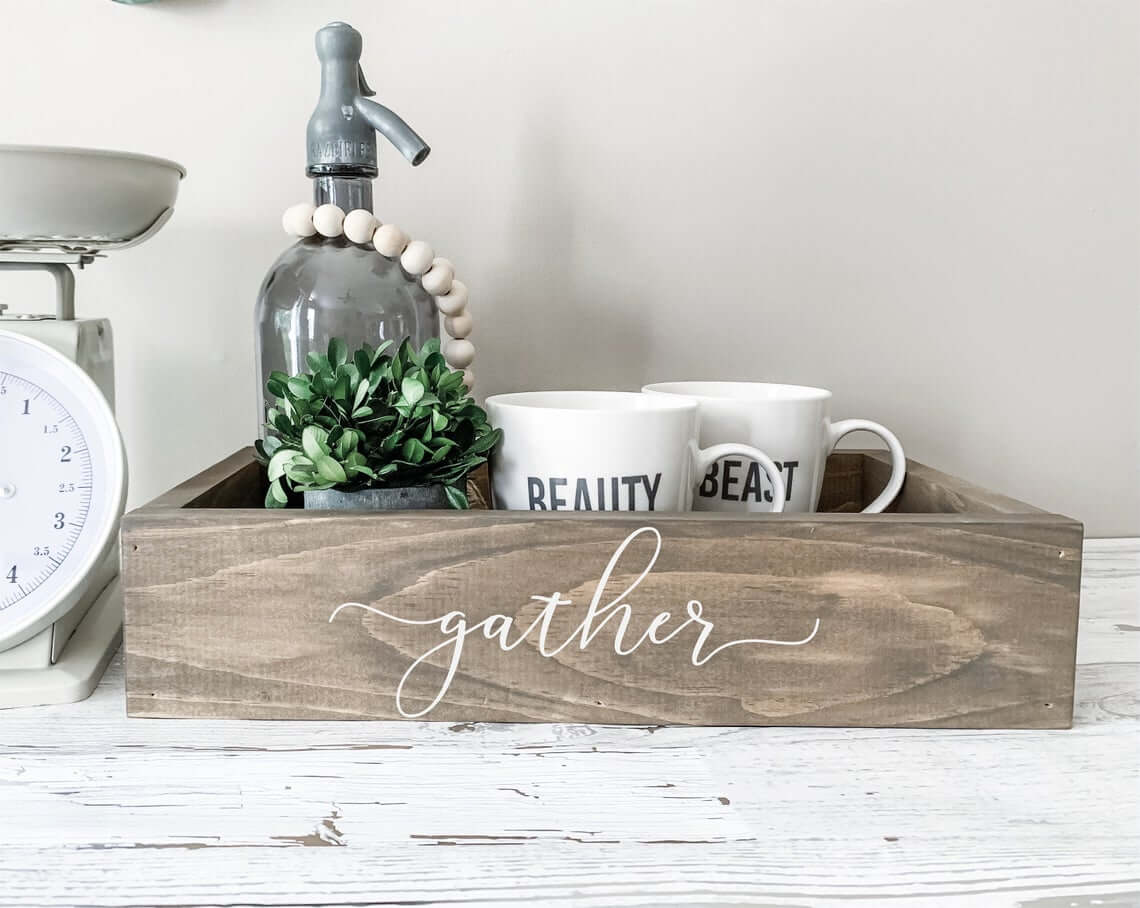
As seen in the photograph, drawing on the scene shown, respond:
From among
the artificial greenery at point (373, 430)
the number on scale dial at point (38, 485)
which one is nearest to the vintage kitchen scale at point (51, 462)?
the number on scale dial at point (38, 485)

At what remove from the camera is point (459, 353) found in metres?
0.85

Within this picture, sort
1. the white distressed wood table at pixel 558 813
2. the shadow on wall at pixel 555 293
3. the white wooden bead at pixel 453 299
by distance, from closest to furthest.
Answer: the white distressed wood table at pixel 558 813 < the white wooden bead at pixel 453 299 < the shadow on wall at pixel 555 293

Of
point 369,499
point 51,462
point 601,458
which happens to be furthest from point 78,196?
point 601,458

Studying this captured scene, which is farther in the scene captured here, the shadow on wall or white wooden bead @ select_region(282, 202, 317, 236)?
the shadow on wall

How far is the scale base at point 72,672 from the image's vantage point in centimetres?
64

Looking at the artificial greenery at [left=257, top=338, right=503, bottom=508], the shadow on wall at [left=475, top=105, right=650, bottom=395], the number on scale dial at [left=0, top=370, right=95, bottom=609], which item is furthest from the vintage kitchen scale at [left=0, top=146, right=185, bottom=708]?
the shadow on wall at [left=475, top=105, right=650, bottom=395]

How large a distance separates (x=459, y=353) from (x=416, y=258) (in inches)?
3.5

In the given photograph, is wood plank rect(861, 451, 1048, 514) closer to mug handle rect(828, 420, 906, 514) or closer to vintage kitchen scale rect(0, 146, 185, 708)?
mug handle rect(828, 420, 906, 514)

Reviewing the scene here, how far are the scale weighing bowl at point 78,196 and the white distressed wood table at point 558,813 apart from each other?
0.32 metres

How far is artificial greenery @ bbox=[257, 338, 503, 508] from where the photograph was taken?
62cm

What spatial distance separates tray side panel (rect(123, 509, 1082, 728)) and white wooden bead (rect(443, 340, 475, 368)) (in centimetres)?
29

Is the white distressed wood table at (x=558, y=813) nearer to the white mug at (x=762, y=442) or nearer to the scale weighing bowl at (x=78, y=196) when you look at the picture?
the white mug at (x=762, y=442)

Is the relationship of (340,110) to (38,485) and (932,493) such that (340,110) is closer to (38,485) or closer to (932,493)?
(38,485)

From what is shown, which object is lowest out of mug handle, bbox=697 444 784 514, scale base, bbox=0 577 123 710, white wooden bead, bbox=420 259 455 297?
scale base, bbox=0 577 123 710
